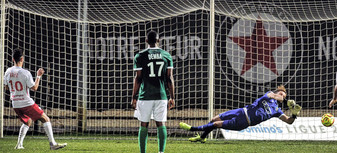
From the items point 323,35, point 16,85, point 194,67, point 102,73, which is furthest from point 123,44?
point 16,85

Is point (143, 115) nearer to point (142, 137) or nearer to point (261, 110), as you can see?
point (142, 137)

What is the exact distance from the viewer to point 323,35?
1375cm

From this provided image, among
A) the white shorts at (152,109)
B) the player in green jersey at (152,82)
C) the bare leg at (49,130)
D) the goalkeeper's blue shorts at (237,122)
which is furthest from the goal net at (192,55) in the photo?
the white shorts at (152,109)

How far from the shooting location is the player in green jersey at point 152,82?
5992mm

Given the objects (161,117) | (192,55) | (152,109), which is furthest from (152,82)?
(192,55)

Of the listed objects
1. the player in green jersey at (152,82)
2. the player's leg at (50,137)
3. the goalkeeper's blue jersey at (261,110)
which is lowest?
the player's leg at (50,137)

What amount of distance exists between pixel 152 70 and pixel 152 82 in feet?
0.46

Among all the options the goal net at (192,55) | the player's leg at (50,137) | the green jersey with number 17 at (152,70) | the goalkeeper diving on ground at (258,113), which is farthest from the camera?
the goal net at (192,55)

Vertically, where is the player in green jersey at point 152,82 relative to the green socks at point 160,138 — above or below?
above

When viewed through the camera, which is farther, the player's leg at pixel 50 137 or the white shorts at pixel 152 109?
the player's leg at pixel 50 137

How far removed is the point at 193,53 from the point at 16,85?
269 inches

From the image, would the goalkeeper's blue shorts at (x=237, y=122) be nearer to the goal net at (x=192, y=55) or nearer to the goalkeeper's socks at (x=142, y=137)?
the goal net at (x=192, y=55)

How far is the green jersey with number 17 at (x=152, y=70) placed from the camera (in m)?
5.99

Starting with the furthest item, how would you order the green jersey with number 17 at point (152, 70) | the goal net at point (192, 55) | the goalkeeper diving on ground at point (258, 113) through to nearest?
the goal net at point (192, 55) → the goalkeeper diving on ground at point (258, 113) → the green jersey with number 17 at point (152, 70)
